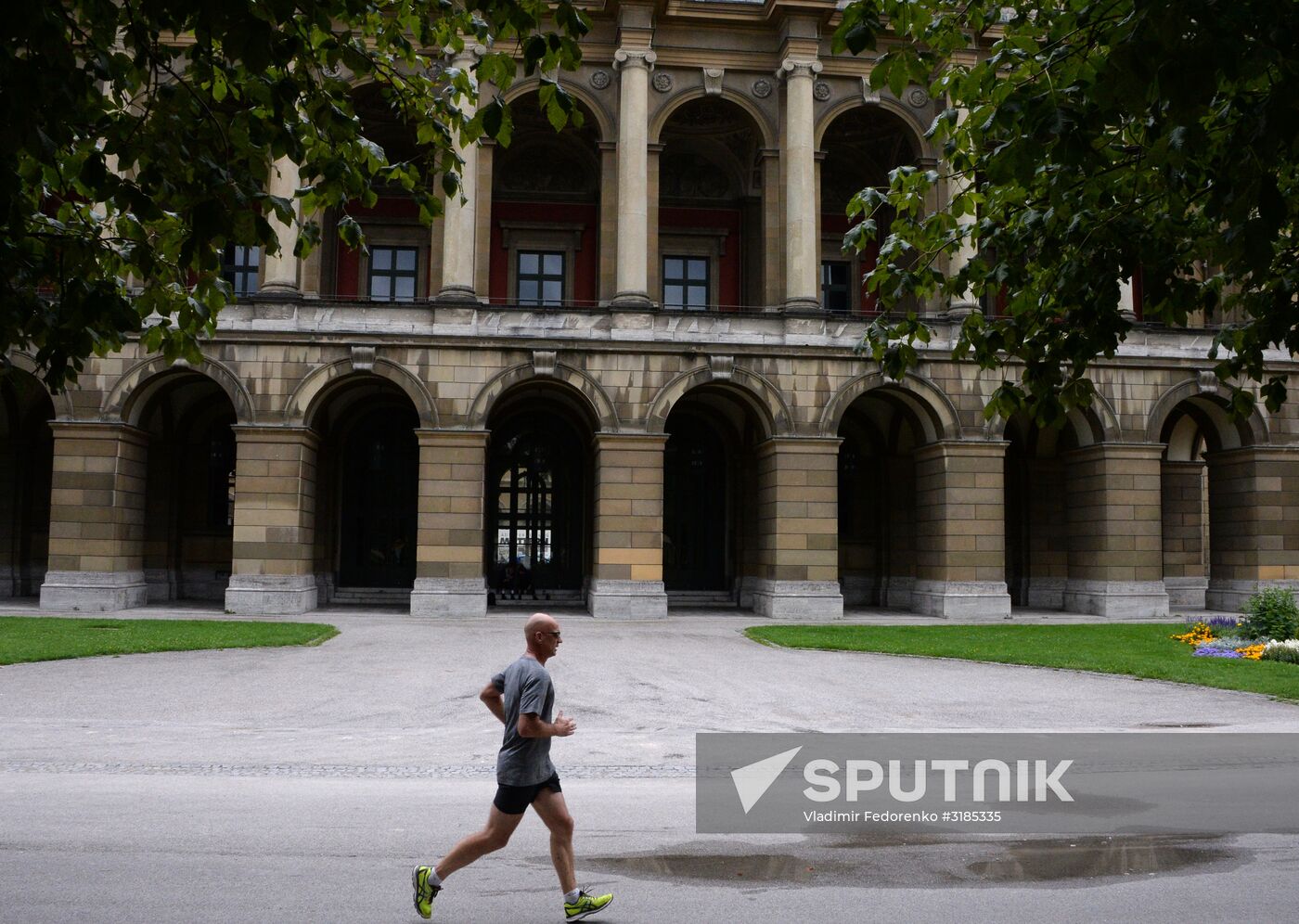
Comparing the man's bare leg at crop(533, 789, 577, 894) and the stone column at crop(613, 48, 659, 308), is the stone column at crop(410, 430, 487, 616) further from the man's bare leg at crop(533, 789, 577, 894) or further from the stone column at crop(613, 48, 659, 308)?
the man's bare leg at crop(533, 789, 577, 894)

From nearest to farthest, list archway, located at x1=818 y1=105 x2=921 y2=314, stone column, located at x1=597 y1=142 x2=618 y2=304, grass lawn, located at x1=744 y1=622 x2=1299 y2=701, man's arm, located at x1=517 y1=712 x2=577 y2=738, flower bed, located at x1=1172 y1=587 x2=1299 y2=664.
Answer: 1. man's arm, located at x1=517 y1=712 x2=577 y2=738
2. grass lawn, located at x1=744 y1=622 x2=1299 y2=701
3. flower bed, located at x1=1172 y1=587 x2=1299 y2=664
4. stone column, located at x1=597 y1=142 x2=618 y2=304
5. archway, located at x1=818 y1=105 x2=921 y2=314

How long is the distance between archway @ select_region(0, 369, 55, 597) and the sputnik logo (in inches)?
1070

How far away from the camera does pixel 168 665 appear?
55.2 ft

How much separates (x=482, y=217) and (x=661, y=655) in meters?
14.5

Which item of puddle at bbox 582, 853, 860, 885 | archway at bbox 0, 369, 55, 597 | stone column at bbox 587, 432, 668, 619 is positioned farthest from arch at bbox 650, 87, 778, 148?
puddle at bbox 582, 853, 860, 885

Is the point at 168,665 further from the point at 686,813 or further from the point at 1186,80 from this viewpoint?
the point at 1186,80

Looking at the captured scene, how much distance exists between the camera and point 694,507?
110 feet

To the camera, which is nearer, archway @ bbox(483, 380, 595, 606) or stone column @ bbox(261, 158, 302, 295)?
stone column @ bbox(261, 158, 302, 295)

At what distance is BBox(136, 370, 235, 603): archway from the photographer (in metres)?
30.6

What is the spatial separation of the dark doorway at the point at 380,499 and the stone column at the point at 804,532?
1119 cm

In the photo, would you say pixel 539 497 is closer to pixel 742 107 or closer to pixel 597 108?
pixel 597 108

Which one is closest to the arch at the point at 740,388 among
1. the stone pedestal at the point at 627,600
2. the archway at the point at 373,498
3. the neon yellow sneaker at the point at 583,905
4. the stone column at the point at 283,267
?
the stone pedestal at the point at 627,600

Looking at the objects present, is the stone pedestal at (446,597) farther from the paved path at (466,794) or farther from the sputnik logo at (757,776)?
the sputnik logo at (757,776)

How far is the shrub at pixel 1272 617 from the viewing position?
2009 centimetres
